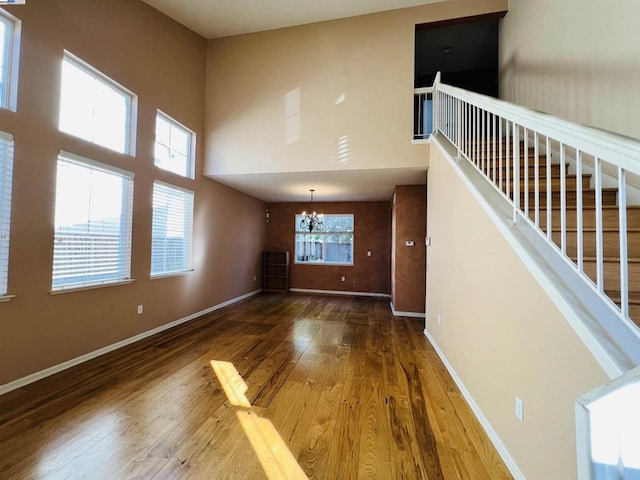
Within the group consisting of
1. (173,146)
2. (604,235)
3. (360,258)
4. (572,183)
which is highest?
(173,146)

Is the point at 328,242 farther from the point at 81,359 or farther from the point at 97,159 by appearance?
the point at 81,359

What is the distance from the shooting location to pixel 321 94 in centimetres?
427

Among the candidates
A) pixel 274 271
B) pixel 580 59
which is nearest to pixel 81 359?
pixel 274 271

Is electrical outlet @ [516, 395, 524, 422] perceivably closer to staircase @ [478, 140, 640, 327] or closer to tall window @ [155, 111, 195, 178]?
staircase @ [478, 140, 640, 327]

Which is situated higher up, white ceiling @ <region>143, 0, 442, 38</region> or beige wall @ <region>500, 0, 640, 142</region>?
white ceiling @ <region>143, 0, 442, 38</region>

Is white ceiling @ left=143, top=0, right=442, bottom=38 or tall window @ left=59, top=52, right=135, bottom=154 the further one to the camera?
white ceiling @ left=143, top=0, right=442, bottom=38

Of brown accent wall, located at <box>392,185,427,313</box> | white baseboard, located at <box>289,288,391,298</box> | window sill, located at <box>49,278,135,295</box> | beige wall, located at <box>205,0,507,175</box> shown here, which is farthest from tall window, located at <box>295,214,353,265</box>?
window sill, located at <box>49,278,135,295</box>

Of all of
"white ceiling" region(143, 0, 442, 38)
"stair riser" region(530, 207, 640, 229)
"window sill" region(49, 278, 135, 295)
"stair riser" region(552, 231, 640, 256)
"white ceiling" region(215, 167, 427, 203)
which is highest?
"white ceiling" region(143, 0, 442, 38)

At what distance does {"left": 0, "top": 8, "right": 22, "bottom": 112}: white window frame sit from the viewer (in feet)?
7.61

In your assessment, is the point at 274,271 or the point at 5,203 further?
the point at 274,271

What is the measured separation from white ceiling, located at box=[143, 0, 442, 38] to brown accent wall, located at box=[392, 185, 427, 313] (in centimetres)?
Answer: 291

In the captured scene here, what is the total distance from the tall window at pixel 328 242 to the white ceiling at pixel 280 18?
2.21 meters

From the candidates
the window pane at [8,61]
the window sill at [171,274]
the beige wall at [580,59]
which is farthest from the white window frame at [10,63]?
the beige wall at [580,59]

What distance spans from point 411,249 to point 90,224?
4.75 meters
